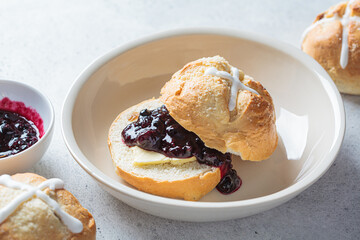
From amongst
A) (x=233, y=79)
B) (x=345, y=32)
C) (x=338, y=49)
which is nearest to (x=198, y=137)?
(x=233, y=79)

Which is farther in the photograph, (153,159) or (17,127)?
(17,127)

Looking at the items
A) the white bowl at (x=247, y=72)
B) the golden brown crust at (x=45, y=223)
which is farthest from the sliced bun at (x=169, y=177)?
the golden brown crust at (x=45, y=223)

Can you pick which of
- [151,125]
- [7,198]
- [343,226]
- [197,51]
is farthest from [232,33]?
[7,198]

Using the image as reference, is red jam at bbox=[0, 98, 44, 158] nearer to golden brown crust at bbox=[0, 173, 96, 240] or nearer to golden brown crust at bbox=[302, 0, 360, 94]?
golden brown crust at bbox=[0, 173, 96, 240]

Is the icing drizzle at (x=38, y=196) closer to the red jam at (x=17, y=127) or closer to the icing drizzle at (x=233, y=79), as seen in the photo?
the red jam at (x=17, y=127)

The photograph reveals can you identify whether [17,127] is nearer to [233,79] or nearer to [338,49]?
[233,79]

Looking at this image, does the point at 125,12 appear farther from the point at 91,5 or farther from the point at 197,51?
the point at 197,51

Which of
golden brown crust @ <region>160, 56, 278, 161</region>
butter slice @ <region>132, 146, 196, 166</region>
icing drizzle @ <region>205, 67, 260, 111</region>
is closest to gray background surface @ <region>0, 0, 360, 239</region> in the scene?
butter slice @ <region>132, 146, 196, 166</region>
